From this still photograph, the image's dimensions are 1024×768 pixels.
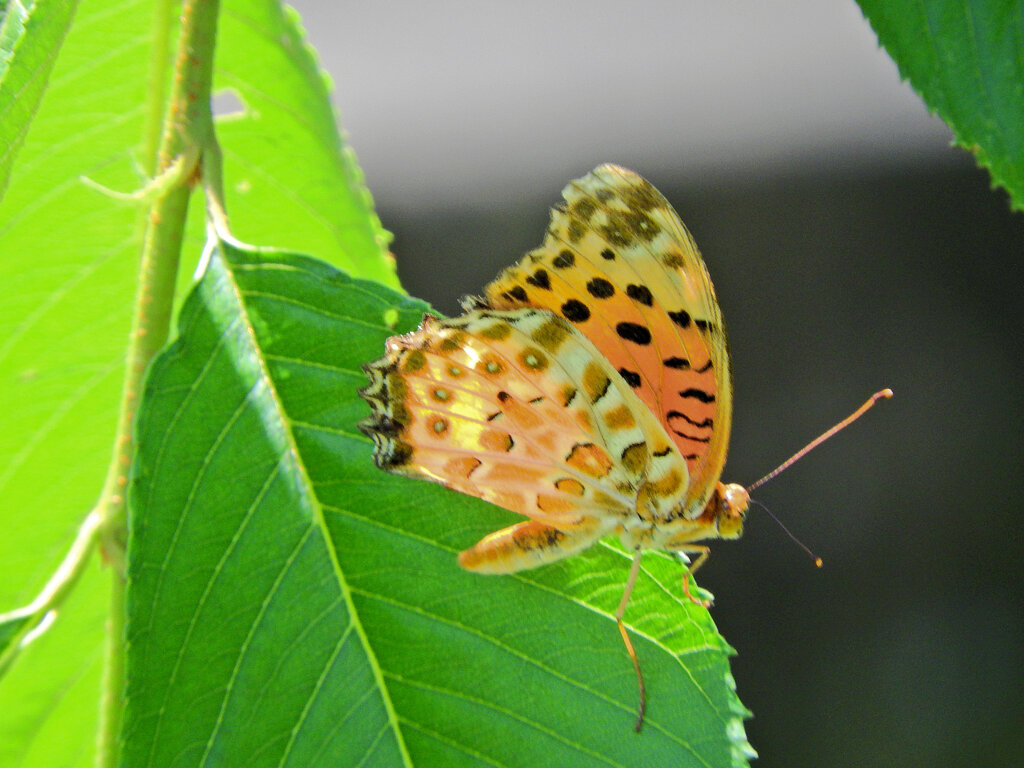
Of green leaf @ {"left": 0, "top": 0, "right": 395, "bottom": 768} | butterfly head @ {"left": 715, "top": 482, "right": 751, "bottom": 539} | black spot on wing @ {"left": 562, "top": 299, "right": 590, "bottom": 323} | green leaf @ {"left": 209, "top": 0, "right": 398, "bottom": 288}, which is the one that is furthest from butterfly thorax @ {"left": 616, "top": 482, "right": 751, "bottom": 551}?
green leaf @ {"left": 0, "top": 0, "right": 395, "bottom": 768}

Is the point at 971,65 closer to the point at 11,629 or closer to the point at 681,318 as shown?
the point at 681,318

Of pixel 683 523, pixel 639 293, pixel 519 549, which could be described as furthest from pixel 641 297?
pixel 519 549

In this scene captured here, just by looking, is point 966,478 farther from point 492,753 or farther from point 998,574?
point 492,753

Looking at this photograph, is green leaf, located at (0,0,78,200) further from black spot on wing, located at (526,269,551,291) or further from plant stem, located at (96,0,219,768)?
black spot on wing, located at (526,269,551,291)

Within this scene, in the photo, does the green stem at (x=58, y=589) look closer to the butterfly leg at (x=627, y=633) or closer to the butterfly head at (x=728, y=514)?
the butterfly leg at (x=627, y=633)

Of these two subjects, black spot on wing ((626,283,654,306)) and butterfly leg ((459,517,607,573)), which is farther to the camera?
black spot on wing ((626,283,654,306))

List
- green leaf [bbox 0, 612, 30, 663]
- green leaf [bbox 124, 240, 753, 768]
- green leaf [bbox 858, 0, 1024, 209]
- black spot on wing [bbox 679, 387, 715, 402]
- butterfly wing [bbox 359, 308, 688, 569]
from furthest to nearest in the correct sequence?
1. black spot on wing [bbox 679, 387, 715, 402]
2. butterfly wing [bbox 359, 308, 688, 569]
3. green leaf [bbox 0, 612, 30, 663]
4. green leaf [bbox 124, 240, 753, 768]
5. green leaf [bbox 858, 0, 1024, 209]
